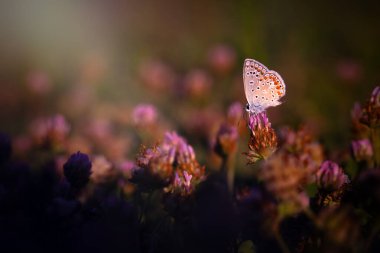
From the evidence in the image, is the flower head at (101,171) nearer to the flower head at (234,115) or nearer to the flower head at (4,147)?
the flower head at (4,147)

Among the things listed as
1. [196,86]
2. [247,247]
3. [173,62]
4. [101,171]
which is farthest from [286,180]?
[173,62]

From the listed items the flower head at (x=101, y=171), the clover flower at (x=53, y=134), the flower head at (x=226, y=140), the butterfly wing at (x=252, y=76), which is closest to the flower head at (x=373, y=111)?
the butterfly wing at (x=252, y=76)

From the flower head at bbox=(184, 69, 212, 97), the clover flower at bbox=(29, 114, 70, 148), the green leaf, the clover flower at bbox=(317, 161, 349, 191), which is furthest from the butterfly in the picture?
the flower head at bbox=(184, 69, 212, 97)

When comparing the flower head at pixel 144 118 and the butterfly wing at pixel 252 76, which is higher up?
the butterfly wing at pixel 252 76

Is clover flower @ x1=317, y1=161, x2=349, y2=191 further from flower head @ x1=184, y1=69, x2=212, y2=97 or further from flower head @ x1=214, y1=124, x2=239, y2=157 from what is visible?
flower head @ x1=184, y1=69, x2=212, y2=97

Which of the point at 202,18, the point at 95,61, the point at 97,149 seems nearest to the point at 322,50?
the point at 202,18

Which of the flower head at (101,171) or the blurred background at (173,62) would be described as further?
the blurred background at (173,62)

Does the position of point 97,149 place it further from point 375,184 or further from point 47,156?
point 375,184
